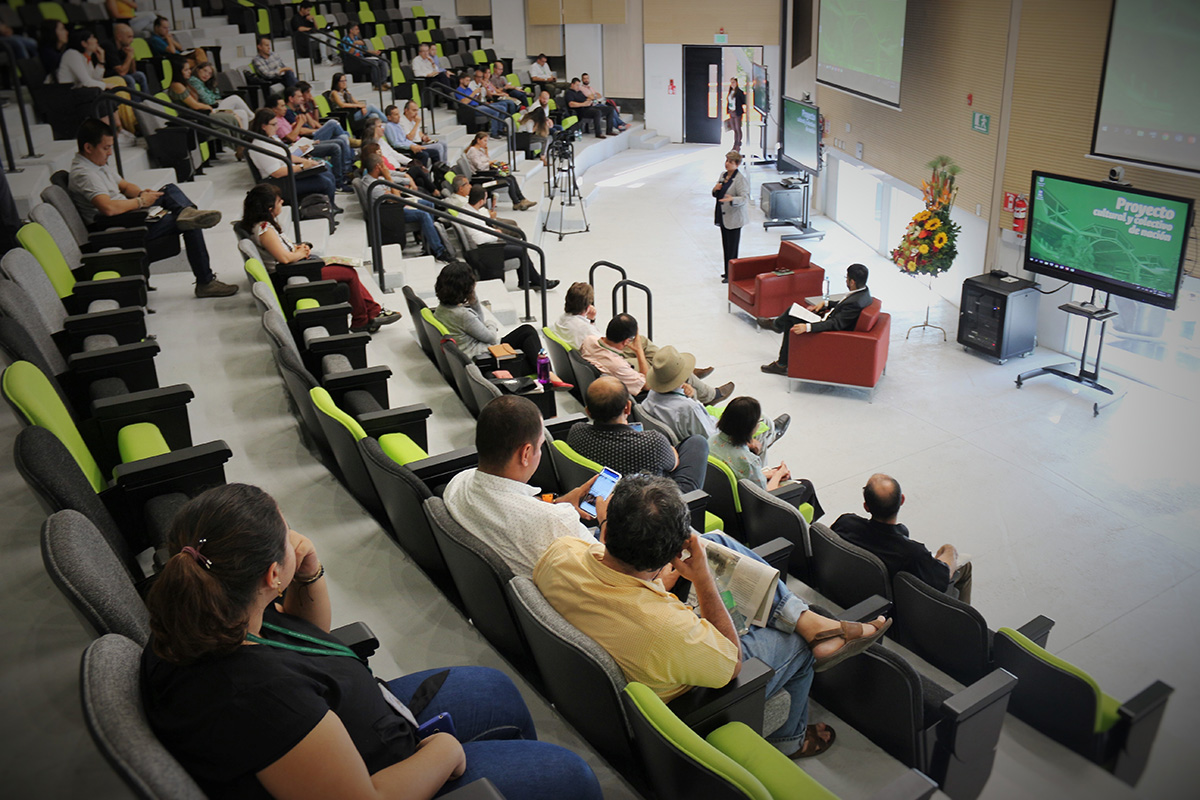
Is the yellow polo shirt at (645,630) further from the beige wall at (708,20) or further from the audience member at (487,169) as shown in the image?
the beige wall at (708,20)

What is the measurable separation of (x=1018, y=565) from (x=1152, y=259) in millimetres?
2812

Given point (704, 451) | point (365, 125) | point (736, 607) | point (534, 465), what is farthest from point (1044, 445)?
point (365, 125)

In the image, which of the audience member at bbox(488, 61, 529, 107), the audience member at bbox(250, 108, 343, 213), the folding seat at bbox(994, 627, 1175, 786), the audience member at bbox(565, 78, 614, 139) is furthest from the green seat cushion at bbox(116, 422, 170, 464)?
the audience member at bbox(565, 78, 614, 139)

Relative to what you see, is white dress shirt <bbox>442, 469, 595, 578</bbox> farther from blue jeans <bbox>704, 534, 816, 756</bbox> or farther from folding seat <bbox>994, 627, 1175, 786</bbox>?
folding seat <bbox>994, 627, 1175, 786</bbox>

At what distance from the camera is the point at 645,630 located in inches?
90.0

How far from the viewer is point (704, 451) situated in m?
4.27

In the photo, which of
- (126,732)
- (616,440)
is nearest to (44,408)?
(126,732)

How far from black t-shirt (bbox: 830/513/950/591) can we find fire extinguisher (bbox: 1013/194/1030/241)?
16.0 ft

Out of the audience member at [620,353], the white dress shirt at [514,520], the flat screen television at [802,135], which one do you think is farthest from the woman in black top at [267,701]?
the flat screen television at [802,135]

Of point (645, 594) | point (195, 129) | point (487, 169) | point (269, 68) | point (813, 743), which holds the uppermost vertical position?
point (269, 68)

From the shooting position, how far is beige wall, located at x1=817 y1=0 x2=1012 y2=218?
7.85 metres

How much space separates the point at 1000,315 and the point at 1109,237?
1093 millimetres

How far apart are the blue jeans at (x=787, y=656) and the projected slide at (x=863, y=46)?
26.8 ft

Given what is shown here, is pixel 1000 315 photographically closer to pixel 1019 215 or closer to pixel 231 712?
pixel 1019 215
